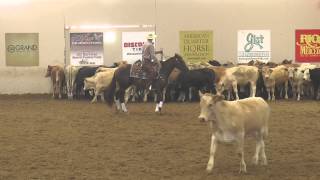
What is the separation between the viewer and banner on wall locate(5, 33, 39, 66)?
2508 centimetres

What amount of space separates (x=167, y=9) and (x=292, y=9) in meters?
5.21

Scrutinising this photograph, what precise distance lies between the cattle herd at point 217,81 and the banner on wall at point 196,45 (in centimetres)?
79

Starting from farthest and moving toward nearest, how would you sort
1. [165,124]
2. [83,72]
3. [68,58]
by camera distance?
[68,58], [83,72], [165,124]

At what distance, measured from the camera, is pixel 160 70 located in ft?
54.5

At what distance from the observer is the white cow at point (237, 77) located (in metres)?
21.4

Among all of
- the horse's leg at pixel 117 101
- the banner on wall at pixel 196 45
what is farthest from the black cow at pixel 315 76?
the horse's leg at pixel 117 101

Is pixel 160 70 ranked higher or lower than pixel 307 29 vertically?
lower

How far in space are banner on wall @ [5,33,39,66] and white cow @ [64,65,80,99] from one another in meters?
2.09

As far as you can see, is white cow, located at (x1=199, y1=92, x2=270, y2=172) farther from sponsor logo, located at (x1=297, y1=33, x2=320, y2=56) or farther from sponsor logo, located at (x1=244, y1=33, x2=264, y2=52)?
sponsor logo, located at (x1=297, y1=33, x2=320, y2=56)

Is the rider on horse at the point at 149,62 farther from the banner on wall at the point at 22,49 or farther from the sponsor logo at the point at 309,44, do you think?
the sponsor logo at the point at 309,44

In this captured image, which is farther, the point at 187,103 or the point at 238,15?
the point at 238,15

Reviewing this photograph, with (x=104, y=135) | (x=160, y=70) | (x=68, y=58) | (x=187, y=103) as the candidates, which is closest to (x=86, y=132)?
(x=104, y=135)

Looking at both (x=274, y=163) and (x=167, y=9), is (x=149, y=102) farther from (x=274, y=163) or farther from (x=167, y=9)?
(x=274, y=163)

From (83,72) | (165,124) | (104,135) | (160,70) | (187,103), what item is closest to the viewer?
(104,135)
